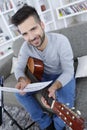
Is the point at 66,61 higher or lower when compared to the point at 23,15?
lower

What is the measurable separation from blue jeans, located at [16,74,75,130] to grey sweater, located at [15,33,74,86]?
72 millimetres

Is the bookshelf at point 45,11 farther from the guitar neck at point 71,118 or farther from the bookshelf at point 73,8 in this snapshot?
the guitar neck at point 71,118

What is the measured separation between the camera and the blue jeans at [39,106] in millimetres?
1361

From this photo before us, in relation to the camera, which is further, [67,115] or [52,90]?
[52,90]

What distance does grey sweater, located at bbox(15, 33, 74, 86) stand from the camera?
4.43 ft

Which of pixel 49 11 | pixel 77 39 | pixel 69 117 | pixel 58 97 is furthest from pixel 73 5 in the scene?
pixel 69 117

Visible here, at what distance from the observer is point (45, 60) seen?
58.0 inches

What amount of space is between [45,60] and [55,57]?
3.4 inches

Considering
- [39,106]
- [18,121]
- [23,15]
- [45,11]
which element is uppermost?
[23,15]

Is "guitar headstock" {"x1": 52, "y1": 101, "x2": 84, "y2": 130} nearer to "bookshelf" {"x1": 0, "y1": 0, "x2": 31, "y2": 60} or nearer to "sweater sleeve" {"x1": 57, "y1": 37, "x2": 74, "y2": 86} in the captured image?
"sweater sleeve" {"x1": 57, "y1": 37, "x2": 74, "y2": 86}

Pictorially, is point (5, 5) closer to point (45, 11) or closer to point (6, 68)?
point (45, 11)

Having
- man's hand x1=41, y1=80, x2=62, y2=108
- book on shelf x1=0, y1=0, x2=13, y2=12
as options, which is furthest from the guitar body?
book on shelf x1=0, y1=0, x2=13, y2=12

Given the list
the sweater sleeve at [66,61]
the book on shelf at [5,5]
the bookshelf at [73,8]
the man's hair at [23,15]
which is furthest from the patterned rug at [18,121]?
the bookshelf at [73,8]

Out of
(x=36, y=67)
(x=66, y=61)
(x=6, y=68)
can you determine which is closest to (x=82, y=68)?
(x=66, y=61)
